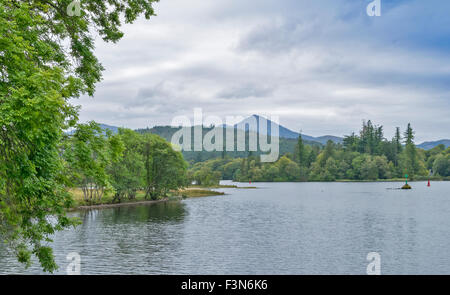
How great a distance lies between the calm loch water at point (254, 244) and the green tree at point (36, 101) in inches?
763

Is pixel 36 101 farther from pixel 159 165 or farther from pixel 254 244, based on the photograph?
pixel 159 165

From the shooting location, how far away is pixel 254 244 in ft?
135

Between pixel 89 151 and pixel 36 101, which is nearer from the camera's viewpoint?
pixel 36 101

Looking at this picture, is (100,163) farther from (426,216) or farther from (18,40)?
(426,216)

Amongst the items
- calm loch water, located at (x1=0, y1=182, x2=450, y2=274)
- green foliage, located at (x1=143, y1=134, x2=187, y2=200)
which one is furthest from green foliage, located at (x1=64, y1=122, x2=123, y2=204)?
green foliage, located at (x1=143, y1=134, x2=187, y2=200)

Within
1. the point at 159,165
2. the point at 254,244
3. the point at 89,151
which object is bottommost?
the point at 254,244

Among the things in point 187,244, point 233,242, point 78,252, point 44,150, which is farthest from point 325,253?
point 44,150

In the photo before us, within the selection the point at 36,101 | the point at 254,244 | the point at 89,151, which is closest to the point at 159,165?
the point at 254,244

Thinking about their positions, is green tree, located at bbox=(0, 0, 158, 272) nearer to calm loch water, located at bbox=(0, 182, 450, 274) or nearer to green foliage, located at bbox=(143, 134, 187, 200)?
calm loch water, located at bbox=(0, 182, 450, 274)

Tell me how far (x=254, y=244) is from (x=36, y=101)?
35.9 meters

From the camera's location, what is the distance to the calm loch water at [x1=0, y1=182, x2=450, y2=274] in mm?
31312

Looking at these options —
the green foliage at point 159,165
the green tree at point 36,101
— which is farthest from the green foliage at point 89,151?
the green foliage at point 159,165

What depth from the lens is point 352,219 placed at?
6053cm
